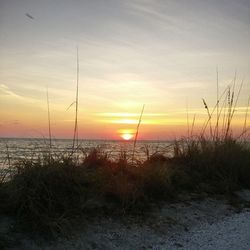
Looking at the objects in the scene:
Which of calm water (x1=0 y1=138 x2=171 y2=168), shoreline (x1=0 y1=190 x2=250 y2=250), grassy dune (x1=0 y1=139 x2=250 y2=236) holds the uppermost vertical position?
calm water (x1=0 y1=138 x2=171 y2=168)

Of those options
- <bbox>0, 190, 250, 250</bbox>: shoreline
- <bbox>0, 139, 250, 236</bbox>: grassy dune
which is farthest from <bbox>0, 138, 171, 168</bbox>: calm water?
<bbox>0, 190, 250, 250</bbox>: shoreline

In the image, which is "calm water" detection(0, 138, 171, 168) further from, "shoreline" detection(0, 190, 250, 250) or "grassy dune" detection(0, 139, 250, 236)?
"shoreline" detection(0, 190, 250, 250)

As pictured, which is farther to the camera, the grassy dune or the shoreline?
the grassy dune

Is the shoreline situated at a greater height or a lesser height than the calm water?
lesser

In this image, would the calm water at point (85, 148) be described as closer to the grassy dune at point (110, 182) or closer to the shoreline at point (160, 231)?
the grassy dune at point (110, 182)

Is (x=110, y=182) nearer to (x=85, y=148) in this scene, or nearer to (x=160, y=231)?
(x=160, y=231)

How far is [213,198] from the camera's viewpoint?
24.2ft

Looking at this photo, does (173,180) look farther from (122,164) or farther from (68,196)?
(68,196)

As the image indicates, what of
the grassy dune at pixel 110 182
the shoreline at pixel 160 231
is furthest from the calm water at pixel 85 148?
the shoreline at pixel 160 231

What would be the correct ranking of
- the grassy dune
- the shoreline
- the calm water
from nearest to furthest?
the shoreline → the grassy dune → the calm water

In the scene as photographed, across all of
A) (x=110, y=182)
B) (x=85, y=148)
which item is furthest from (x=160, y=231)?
(x=85, y=148)

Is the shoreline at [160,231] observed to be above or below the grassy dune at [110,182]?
below

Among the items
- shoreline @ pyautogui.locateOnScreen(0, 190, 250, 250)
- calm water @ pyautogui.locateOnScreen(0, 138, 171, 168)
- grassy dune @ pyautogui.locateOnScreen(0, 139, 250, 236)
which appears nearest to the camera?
shoreline @ pyautogui.locateOnScreen(0, 190, 250, 250)

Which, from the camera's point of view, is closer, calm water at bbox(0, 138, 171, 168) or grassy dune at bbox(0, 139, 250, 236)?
grassy dune at bbox(0, 139, 250, 236)
